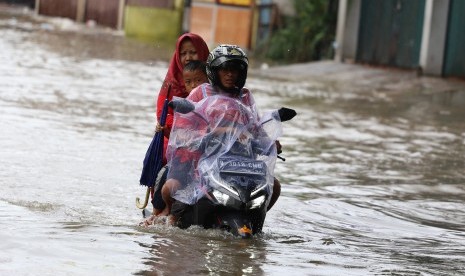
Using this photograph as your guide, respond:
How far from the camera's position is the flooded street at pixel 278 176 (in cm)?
697

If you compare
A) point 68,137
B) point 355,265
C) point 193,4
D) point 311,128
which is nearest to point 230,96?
point 355,265

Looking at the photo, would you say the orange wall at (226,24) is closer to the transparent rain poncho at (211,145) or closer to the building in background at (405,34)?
the building in background at (405,34)

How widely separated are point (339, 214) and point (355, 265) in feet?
8.74

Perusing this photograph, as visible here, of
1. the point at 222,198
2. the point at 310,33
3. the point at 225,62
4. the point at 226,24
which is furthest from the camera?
the point at 226,24

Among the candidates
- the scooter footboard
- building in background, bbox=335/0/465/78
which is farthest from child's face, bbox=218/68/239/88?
building in background, bbox=335/0/465/78

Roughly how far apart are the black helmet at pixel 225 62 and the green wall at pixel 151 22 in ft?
99.4

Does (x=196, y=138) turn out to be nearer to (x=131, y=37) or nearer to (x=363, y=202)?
(x=363, y=202)

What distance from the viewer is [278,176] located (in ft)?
38.2

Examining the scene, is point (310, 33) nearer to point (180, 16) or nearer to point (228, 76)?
point (180, 16)

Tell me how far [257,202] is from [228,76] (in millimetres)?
919

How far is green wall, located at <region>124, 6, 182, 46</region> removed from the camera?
125ft

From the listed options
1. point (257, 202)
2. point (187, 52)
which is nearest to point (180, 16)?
Answer: point (187, 52)

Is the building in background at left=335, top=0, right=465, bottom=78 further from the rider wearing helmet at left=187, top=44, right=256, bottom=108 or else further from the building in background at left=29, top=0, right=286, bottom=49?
the rider wearing helmet at left=187, top=44, right=256, bottom=108

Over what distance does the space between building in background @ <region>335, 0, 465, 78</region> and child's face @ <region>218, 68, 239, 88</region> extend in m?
15.8
